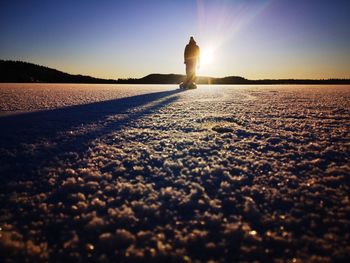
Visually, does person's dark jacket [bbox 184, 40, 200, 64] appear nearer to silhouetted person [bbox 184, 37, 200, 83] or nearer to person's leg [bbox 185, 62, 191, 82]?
silhouetted person [bbox 184, 37, 200, 83]

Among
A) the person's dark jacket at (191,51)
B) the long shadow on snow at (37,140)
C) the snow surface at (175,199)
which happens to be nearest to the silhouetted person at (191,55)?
the person's dark jacket at (191,51)

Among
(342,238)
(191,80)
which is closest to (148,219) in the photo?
(342,238)

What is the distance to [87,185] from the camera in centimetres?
207

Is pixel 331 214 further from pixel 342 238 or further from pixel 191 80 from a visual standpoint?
pixel 191 80

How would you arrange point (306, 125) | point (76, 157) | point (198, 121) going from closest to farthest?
point (76, 157) → point (306, 125) → point (198, 121)

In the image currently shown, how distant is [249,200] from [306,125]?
11.2ft

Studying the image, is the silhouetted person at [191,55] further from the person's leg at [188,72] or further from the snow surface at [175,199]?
the snow surface at [175,199]

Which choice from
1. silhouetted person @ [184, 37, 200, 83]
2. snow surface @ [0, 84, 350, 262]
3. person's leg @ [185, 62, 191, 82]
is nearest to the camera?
snow surface @ [0, 84, 350, 262]

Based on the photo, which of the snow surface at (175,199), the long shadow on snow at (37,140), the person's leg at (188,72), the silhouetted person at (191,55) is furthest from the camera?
the person's leg at (188,72)

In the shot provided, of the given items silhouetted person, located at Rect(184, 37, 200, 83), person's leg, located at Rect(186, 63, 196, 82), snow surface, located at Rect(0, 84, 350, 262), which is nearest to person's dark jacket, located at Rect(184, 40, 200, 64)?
silhouetted person, located at Rect(184, 37, 200, 83)

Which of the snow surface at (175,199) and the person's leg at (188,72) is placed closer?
the snow surface at (175,199)

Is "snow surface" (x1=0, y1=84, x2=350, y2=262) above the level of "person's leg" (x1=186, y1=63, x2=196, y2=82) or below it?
below

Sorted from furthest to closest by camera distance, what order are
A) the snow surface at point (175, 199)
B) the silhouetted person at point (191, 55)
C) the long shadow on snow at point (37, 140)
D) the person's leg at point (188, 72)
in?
1. the person's leg at point (188, 72)
2. the silhouetted person at point (191, 55)
3. the long shadow on snow at point (37, 140)
4. the snow surface at point (175, 199)

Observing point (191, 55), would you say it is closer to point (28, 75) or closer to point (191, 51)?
point (191, 51)
